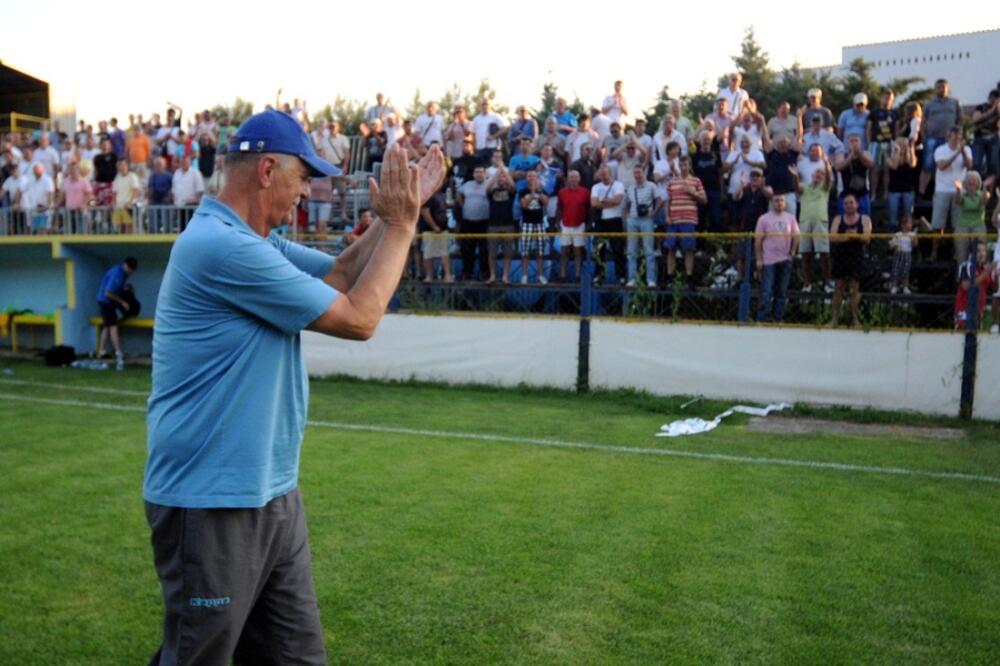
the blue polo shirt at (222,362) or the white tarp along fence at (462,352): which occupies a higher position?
the blue polo shirt at (222,362)

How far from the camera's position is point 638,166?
47.9 feet

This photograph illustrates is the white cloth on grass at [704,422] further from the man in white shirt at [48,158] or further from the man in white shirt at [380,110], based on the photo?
the man in white shirt at [48,158]

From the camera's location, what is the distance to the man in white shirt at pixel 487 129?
1731cm

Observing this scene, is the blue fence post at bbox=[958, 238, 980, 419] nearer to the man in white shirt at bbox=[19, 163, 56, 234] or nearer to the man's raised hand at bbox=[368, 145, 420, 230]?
the man's raised hand at bbox=[368, 145, 420, 230]

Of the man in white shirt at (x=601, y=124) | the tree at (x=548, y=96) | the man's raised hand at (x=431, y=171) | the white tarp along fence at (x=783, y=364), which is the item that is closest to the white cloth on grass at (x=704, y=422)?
the white tarp along fence at (x=783, y=364)

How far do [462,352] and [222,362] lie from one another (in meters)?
11.2

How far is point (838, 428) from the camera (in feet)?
35.8

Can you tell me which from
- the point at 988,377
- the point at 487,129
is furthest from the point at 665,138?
the point at 988,377

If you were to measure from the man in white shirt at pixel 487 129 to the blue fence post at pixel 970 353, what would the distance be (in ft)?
27.3

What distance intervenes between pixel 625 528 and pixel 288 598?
3892 mm

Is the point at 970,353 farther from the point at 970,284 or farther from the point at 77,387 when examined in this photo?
the point at 77,387

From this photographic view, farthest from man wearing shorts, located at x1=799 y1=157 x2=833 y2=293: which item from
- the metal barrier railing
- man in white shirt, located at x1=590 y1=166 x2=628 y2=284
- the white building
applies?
the white building

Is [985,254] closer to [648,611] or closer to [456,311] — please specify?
[456,311]

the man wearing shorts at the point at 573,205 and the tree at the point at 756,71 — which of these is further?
the tree at the point at 756,71
